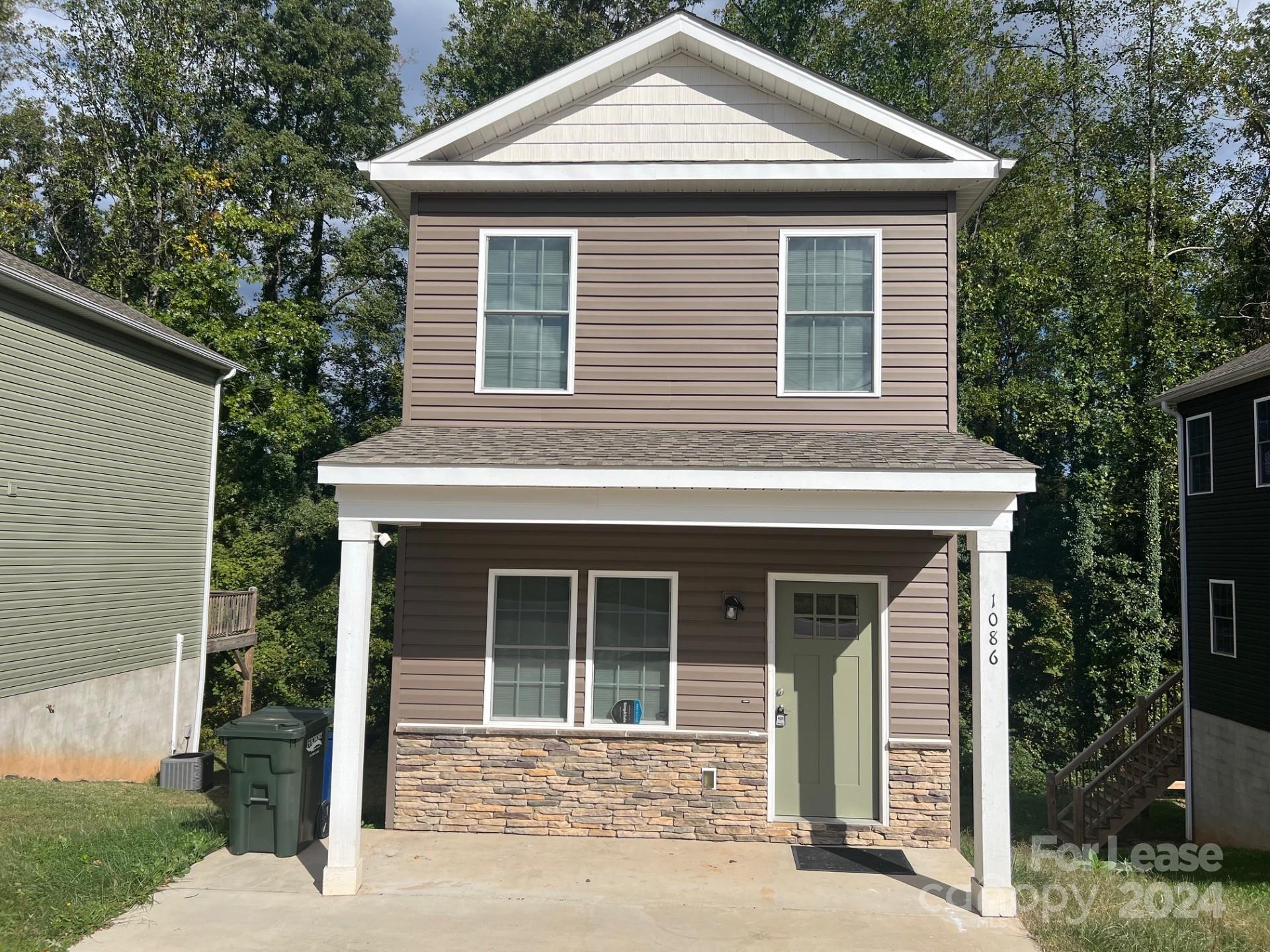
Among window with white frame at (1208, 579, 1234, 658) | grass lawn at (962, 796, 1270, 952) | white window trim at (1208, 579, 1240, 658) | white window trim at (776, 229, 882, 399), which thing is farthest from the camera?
window with white frame at (1208, 579, 1234, 658)

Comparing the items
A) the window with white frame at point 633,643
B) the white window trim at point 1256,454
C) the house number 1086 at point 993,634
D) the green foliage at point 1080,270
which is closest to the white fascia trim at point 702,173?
→ the window with white frame at point 633,643

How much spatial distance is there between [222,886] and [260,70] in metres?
22.5

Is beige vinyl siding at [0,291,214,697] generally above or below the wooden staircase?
above

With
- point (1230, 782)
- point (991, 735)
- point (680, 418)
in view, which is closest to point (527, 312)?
point (680, 418)

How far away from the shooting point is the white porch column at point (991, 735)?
624 centimetres

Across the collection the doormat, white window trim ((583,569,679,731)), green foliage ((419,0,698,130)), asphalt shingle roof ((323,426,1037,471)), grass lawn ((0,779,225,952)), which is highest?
green foliage ((419,0,698,130))

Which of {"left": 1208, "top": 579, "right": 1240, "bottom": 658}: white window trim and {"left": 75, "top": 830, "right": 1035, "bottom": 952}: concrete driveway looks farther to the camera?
{"left": 1208, "top": 579, "right": 1240, "bottom": 658}: white window trim

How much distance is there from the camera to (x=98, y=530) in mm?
12562

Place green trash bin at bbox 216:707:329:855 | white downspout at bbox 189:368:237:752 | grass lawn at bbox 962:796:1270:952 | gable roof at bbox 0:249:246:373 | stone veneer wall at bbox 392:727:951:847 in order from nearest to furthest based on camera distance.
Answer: grass lawn at bbox 962:796:1270:952 → green trash bin at bbox 216:707:329:855 → stone veneer wall at bbox 392:727:951:847 → gable roof at bbox 0:249:246:373 → white downspout at bbox 189:368:237:752

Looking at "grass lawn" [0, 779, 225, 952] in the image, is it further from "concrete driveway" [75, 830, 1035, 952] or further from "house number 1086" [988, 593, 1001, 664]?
"house number 1086" [988, 593, 1001, 664]

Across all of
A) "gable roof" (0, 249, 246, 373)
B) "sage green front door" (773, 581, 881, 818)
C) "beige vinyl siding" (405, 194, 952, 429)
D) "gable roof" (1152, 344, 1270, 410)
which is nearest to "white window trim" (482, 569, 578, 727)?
"beige vinyl siding" (405, 194, 952, 429)

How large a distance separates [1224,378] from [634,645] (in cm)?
995

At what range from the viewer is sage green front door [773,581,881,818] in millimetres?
8039

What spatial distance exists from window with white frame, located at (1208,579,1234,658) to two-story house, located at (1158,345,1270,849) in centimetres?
2
